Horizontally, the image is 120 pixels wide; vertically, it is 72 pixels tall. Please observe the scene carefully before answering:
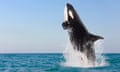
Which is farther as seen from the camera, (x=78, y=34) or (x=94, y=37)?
(x=94, y=37)

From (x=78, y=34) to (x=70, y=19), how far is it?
1628mm

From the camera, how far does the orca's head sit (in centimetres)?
2875

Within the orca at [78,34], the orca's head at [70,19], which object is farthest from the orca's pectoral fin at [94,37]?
the orca's head at [70,19]

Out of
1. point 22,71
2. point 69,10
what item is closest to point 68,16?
point 69,10

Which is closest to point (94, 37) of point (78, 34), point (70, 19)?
point (78, 34)

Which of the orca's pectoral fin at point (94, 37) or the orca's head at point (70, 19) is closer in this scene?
the orca's head at point (70, 19)

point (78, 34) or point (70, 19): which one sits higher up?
point (70, 19)

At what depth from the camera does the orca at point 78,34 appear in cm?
2897

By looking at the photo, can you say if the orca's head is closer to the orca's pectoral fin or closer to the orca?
the orca

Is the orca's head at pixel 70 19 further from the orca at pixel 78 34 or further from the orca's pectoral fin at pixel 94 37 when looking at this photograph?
the orca's pectoral fin at pixel 94 37

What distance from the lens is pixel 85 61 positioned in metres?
30.4

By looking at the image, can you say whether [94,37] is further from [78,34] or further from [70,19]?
[70,19]

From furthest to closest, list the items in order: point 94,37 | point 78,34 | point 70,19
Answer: point 94,37 → point 78,34 → point 70,19

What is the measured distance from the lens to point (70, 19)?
2906 cm
